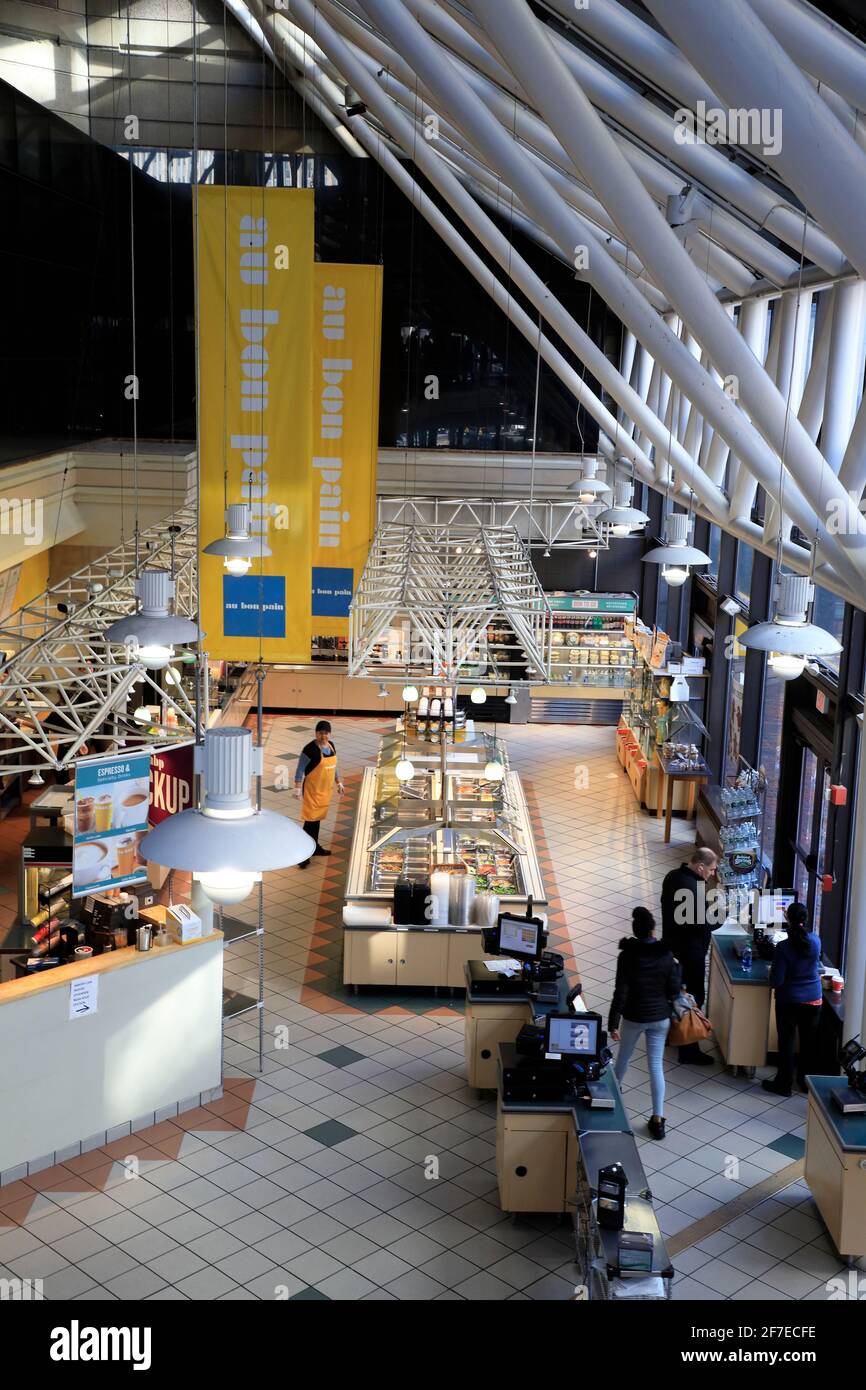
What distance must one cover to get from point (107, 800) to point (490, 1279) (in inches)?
189

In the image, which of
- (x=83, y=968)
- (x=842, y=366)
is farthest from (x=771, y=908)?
(x=83, y=968)

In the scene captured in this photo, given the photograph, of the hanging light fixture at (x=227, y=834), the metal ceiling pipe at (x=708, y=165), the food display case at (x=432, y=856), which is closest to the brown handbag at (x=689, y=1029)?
the food display case at (x=432, y=856)

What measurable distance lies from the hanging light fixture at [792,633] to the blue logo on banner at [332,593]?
17.2 ft

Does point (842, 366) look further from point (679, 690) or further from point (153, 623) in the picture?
point (679, 690)

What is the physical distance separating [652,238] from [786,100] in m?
2.23

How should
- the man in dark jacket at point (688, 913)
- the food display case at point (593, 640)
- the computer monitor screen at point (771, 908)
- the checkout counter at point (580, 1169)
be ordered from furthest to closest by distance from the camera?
the food display case at point (593, 640) < the man in dark jacket at point (688, 913) < the computer monitor screen at point (771, 908) < the checkout counter at point (580, 1169)

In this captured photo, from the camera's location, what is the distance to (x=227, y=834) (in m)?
4.11

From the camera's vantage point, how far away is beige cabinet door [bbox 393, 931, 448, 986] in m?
11.1

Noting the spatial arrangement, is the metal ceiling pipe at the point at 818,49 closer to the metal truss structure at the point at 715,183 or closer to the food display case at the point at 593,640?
the metal truss structure at the point at 715,183

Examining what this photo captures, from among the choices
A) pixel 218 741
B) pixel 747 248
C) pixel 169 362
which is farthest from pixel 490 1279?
pixel 169 362

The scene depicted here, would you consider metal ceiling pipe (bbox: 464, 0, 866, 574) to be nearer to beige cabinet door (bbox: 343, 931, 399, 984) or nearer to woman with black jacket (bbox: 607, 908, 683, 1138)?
woman with black jacket (bbox: 607, 908, 683, 1138)

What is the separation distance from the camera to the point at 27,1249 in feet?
25.1

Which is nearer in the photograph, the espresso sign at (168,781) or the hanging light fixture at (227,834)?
the hanging light fixture at (227,834)

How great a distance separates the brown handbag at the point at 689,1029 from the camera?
9.90m
